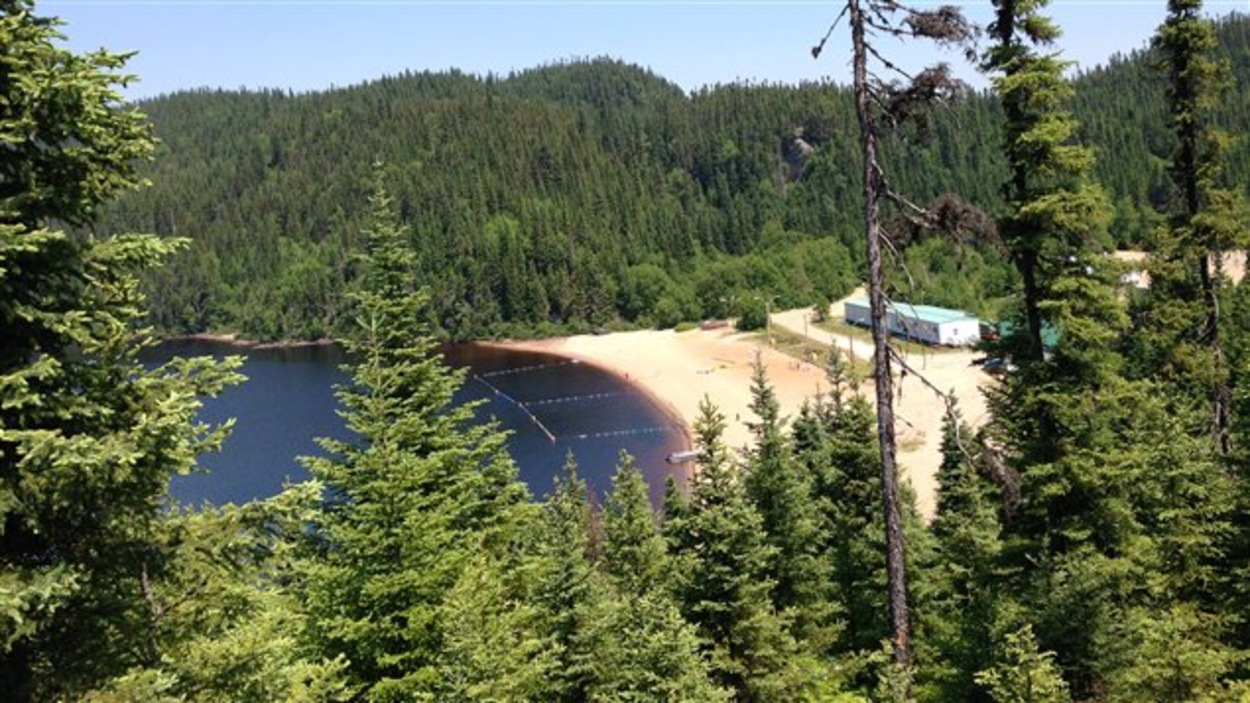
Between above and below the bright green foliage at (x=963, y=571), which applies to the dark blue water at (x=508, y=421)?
below

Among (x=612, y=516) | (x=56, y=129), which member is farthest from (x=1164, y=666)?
(x=612, y=516)

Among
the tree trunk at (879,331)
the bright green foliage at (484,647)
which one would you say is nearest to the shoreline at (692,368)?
the tree trunk at (879,331)

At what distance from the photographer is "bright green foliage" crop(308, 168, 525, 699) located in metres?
13.1

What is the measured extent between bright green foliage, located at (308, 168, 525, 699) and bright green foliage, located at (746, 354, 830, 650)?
8.36 m

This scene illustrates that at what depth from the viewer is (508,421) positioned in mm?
90562

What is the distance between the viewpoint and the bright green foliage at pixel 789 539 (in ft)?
71.7

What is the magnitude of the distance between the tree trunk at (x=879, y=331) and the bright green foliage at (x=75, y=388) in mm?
8901

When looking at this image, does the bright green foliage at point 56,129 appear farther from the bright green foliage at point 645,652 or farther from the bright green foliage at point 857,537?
the bright green foliage at point 857,537

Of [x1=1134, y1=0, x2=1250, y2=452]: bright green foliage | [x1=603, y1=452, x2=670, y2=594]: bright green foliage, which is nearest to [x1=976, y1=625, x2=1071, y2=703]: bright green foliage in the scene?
[x1=1134, y1=0, x2=1250, y2=452]: bright green foliage

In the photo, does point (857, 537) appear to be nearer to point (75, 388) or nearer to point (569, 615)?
point (569, 615)

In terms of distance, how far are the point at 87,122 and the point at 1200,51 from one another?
23279mm

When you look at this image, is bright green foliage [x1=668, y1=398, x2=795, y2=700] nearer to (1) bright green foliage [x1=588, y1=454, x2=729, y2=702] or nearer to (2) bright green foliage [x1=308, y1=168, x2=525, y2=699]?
(1) bright green foliage [x1=588, y1=454, x2=729, y2=702]

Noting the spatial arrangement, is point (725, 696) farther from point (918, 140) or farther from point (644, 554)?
point (644, 554)

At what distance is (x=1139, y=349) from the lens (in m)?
37.5
